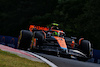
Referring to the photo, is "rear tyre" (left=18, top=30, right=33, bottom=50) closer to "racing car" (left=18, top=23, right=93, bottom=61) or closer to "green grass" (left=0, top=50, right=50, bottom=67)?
"racing car" (left=18, top=23, right=93, bottom=61)

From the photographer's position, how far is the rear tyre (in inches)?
537

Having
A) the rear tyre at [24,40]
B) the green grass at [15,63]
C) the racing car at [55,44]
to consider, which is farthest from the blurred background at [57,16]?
the green grass at [15,63]

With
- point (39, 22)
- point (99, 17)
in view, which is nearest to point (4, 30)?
point (39, 22)

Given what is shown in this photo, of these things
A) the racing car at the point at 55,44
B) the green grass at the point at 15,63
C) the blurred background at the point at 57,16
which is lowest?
the green grass at the point at 15,63

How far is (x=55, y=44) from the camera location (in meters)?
12.0

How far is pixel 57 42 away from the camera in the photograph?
39.2 ft

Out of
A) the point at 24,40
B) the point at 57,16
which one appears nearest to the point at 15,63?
the point at 24,40

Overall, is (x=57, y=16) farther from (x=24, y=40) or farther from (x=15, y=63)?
(x=15, y=63)

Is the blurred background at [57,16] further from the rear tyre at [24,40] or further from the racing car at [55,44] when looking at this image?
the rear tyre at [24,40]

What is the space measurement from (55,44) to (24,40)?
2.59 m

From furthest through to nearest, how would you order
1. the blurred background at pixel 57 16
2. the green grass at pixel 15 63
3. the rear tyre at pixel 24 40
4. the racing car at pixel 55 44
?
1. the blurred background at pixel 57 16
2. the rear tyre at pixel 24 40
3. the racing car at pixel 55 44
4. the green grass at pixel 15 63

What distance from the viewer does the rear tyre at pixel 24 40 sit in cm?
1364

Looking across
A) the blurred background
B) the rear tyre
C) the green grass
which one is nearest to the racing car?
the rear tyre

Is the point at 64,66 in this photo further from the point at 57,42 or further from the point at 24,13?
the point at 24,13
